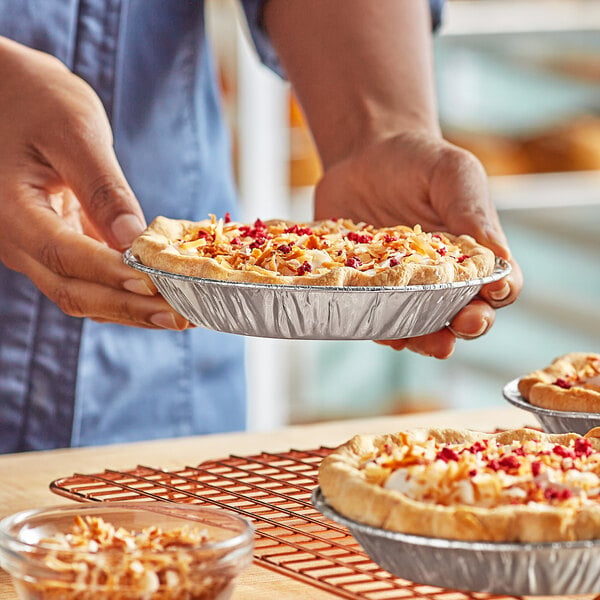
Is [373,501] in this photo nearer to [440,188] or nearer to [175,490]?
[175,490]

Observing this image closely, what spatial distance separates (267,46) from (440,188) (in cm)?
60

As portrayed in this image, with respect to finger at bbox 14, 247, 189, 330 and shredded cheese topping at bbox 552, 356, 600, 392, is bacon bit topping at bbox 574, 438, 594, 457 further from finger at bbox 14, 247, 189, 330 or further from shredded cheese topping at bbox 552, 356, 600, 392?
finger at bbox 14, 247, 189, 330

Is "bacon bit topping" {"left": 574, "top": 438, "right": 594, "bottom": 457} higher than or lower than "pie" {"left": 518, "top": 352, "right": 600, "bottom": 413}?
higher

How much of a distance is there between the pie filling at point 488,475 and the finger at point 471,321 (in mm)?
A: 316

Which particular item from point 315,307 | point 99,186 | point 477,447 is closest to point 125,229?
point 99,186

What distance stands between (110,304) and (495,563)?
67 centimetres

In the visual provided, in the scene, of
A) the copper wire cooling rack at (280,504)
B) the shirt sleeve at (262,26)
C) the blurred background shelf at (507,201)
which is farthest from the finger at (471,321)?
the blurred background shelf at (507,201)

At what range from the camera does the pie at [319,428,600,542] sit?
35.4 inches

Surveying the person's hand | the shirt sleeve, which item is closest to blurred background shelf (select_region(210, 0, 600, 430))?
the shirt sleeve

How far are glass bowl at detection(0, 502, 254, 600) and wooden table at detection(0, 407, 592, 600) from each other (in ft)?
1.19

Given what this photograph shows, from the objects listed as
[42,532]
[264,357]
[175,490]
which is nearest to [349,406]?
[264,357]

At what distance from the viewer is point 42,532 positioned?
1.02 m

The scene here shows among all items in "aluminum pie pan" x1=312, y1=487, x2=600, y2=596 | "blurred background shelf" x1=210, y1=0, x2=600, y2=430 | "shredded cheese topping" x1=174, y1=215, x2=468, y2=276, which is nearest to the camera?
"aluminum pie pan" x1=312, y1=487, x2=600, y2=596

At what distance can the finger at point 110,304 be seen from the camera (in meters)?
1.38
